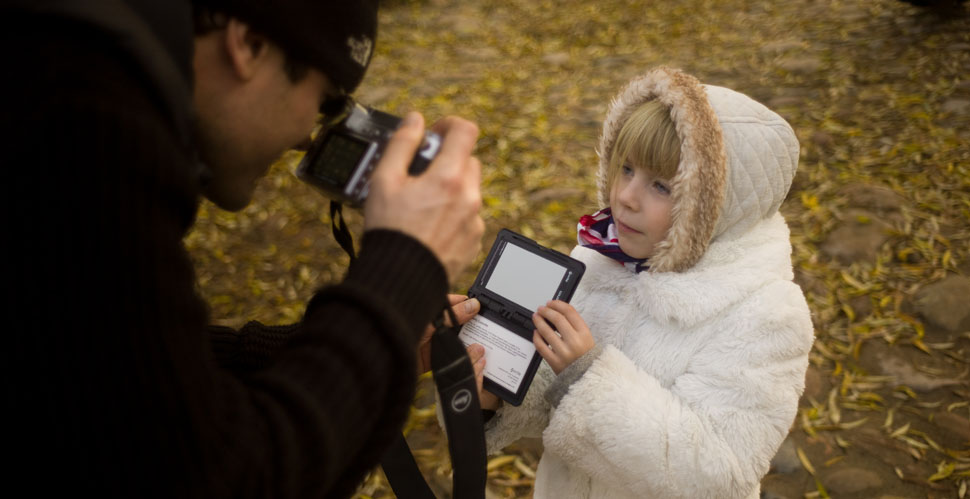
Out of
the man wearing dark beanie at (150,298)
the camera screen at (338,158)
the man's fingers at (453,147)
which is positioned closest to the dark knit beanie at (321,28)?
the man wearing dark beanie at (150,298)

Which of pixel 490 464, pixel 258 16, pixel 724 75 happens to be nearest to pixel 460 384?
pixel 258 16

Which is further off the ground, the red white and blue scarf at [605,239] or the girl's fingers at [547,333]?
the red white and blue scarf at [605,239]

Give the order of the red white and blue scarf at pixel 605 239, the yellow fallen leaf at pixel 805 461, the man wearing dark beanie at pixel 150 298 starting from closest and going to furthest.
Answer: the man wearing dark beanie at pixel 150 298, the red white and blue scarf at pixel 605 239, the yellow fallen leaf at pixel 805 461

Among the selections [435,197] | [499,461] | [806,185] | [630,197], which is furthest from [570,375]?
[806,185]

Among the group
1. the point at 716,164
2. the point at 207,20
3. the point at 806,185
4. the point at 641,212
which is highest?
the point at 806,185

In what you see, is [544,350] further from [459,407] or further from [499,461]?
[499,461]

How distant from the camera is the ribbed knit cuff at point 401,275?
3.25 feet

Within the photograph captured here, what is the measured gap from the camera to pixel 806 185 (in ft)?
13.8

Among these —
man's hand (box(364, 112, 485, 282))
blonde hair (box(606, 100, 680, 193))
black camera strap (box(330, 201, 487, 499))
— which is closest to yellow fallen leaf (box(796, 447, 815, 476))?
blonde hair (box(606, 100, 680, 193))

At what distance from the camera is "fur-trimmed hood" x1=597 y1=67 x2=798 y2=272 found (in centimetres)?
163

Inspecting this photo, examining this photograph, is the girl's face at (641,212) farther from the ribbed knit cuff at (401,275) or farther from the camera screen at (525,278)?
the ribbed knit cuff at (401,275)

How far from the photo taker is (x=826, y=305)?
11.3 ft

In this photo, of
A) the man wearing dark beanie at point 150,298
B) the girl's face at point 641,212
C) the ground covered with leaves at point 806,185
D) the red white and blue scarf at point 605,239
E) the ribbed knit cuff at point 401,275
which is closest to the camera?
the man wearing dark beanie at point 150,298

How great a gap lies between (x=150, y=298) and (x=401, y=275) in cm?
35
